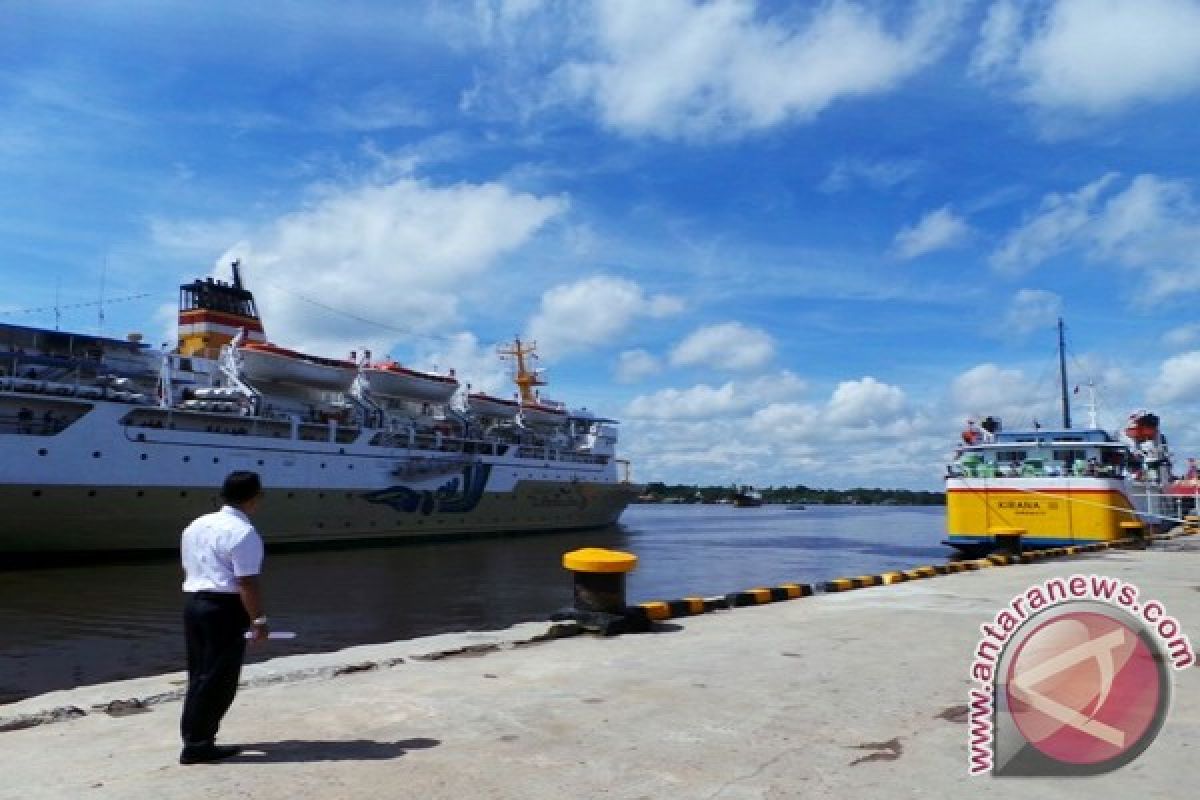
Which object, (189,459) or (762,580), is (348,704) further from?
(189,459)

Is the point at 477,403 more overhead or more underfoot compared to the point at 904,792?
more overhead

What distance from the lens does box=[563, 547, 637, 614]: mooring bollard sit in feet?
26.2

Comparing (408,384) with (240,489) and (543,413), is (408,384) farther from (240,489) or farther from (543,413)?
(240,489)

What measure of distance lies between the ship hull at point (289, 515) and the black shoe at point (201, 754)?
2457 cm

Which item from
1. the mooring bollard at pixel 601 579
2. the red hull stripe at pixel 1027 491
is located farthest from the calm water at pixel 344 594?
the mooring bollard at pixel 601 579

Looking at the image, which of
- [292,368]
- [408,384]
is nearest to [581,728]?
[292,368]

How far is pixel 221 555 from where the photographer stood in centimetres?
427

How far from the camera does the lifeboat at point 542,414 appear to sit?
47.6m

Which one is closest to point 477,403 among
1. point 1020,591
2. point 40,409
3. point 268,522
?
point 268,522

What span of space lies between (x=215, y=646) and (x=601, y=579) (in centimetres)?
433

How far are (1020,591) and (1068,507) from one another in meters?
14.3

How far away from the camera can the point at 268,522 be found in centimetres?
3111

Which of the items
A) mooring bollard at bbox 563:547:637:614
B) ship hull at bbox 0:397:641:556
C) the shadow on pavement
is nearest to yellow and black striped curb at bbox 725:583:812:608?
mooring bollard at bbox 563:547:637:614

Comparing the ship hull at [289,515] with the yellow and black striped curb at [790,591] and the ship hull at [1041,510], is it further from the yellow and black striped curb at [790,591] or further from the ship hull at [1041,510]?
the ship hull at [1041,510]
